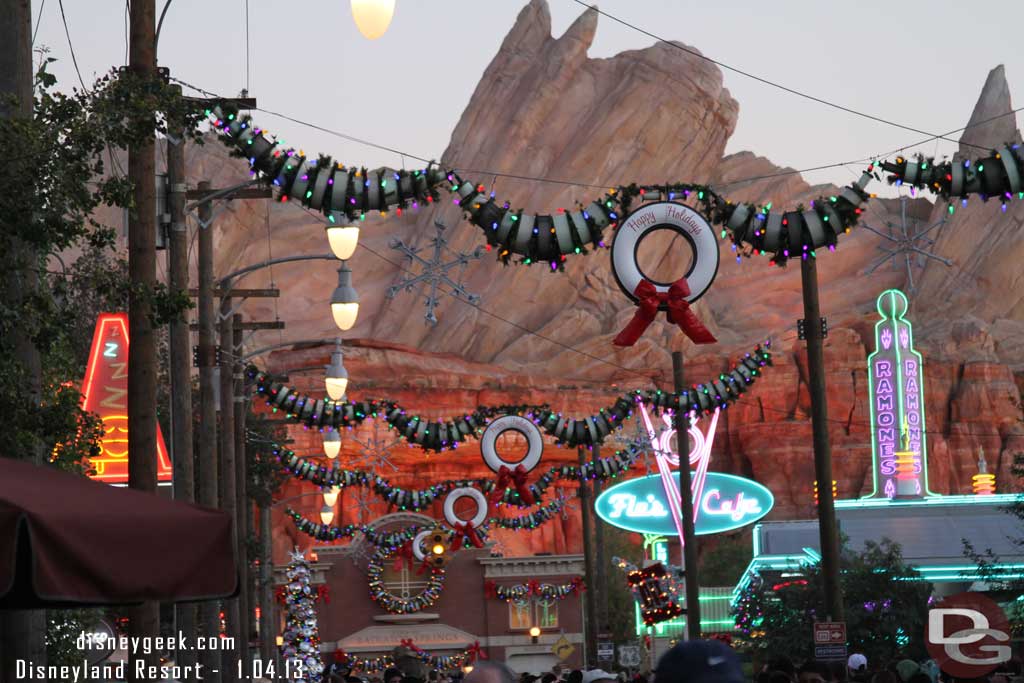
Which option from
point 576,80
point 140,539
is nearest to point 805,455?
point 576,80

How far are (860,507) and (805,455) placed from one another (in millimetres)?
25962

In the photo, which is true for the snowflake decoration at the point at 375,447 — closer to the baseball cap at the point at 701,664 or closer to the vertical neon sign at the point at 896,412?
the vertical neon sign at the point at 896,412

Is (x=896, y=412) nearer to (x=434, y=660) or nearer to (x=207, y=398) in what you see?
(x=434, y=660)

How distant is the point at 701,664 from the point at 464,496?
40.1 m

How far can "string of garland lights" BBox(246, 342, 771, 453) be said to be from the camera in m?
29.8

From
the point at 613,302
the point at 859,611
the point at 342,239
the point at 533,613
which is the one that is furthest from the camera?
the point at 613,302

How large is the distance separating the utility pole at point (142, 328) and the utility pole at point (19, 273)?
A: 1620 mm

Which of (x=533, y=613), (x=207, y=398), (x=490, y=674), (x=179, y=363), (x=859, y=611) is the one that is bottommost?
(x=533, y=613)

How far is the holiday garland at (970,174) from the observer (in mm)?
18141

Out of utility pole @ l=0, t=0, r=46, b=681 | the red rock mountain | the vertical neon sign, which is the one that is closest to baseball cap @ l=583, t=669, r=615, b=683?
utility pole @ l=0, t=0, r=46, b=681

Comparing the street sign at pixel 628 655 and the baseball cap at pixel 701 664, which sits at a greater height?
the baseball cap at pixel 701 664

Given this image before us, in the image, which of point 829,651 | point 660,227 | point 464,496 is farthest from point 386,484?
point 660,227

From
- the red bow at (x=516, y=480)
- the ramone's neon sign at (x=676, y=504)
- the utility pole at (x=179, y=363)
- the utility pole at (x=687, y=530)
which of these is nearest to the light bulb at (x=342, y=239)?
the utility pole at (x=179, y=363)

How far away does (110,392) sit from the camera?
77.0 feet
